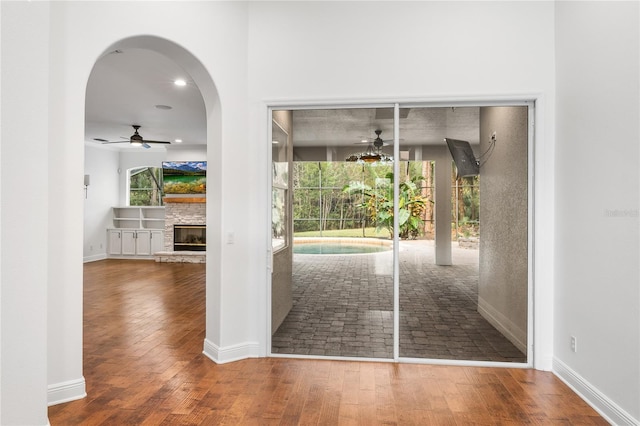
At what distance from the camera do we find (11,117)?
6.79ft

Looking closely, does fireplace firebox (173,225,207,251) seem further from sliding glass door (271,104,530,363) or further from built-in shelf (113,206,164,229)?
sliding glass door (271,104,530,363)

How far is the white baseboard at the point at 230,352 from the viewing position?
11.6ft

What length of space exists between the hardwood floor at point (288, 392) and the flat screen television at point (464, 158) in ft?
5.63

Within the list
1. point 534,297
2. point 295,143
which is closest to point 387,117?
point 295,143

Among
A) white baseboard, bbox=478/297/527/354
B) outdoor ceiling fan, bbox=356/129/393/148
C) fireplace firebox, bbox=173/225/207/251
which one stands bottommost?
white baseboard, bbox=478/297/527/354

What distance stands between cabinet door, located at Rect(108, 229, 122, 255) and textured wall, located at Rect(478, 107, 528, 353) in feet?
33.5

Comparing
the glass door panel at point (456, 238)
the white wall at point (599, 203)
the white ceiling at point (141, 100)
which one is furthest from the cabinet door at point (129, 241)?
the white wall at point (599, 203)

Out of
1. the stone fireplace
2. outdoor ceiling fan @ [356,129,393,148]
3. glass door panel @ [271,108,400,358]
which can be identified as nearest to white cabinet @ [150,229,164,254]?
the stone fireplace

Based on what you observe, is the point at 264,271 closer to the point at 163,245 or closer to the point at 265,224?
the point at 265,224

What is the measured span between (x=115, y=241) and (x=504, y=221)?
1050cm

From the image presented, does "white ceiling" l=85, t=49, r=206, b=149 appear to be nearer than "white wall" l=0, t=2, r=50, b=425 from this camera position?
No

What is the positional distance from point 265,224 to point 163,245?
8003 mm

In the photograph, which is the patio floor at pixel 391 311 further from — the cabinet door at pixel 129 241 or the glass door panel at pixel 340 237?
the cabinet door at pixel 129 241

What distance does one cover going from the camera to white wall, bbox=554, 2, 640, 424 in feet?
7.89
